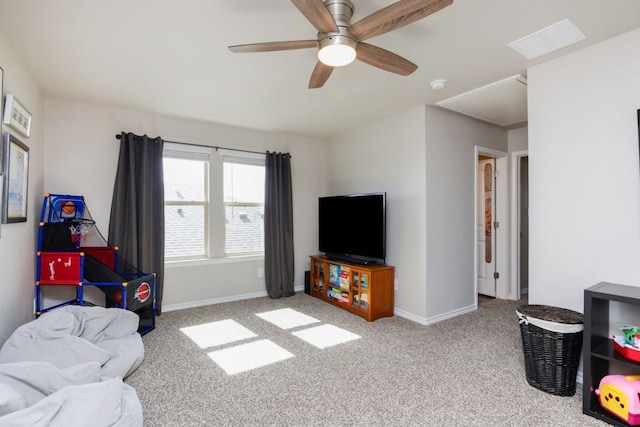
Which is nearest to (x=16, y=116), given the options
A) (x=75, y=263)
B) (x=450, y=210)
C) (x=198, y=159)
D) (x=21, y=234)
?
(x=21, y=234)

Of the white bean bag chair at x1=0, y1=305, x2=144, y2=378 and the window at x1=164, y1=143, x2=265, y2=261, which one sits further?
the window at x1=164, y1=143, x2=265, y2=261

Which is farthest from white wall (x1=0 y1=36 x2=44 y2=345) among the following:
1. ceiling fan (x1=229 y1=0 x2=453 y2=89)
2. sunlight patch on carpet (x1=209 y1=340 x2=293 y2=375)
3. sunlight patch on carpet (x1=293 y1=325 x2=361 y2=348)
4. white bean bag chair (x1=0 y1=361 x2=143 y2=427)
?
sunlight patch on carpet (x1=293 y1=325 x2=361 y2=348)

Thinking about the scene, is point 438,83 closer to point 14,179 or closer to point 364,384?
point 364,384

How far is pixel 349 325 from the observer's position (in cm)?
341

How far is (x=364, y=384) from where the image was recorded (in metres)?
2.25

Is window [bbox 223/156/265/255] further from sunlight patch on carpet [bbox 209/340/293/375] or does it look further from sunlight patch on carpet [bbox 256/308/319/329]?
sunlight patch on carpet [bbox 209/340/293/375]

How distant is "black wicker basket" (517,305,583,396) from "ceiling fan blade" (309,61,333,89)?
209 cm

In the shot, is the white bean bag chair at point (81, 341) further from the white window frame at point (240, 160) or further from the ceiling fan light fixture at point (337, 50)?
the ceiling fan light fixture at point (337, 50)

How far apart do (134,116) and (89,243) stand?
4.89 feet

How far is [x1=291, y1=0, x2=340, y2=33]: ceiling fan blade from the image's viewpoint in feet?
4.74

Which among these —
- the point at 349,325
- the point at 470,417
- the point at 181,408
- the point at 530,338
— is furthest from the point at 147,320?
the point at 530,338

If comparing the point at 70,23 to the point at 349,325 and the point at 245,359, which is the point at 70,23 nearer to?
the point at 245,359

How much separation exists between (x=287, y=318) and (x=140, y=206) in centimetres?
206

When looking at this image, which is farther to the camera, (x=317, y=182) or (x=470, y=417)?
(x=317, y=182)
